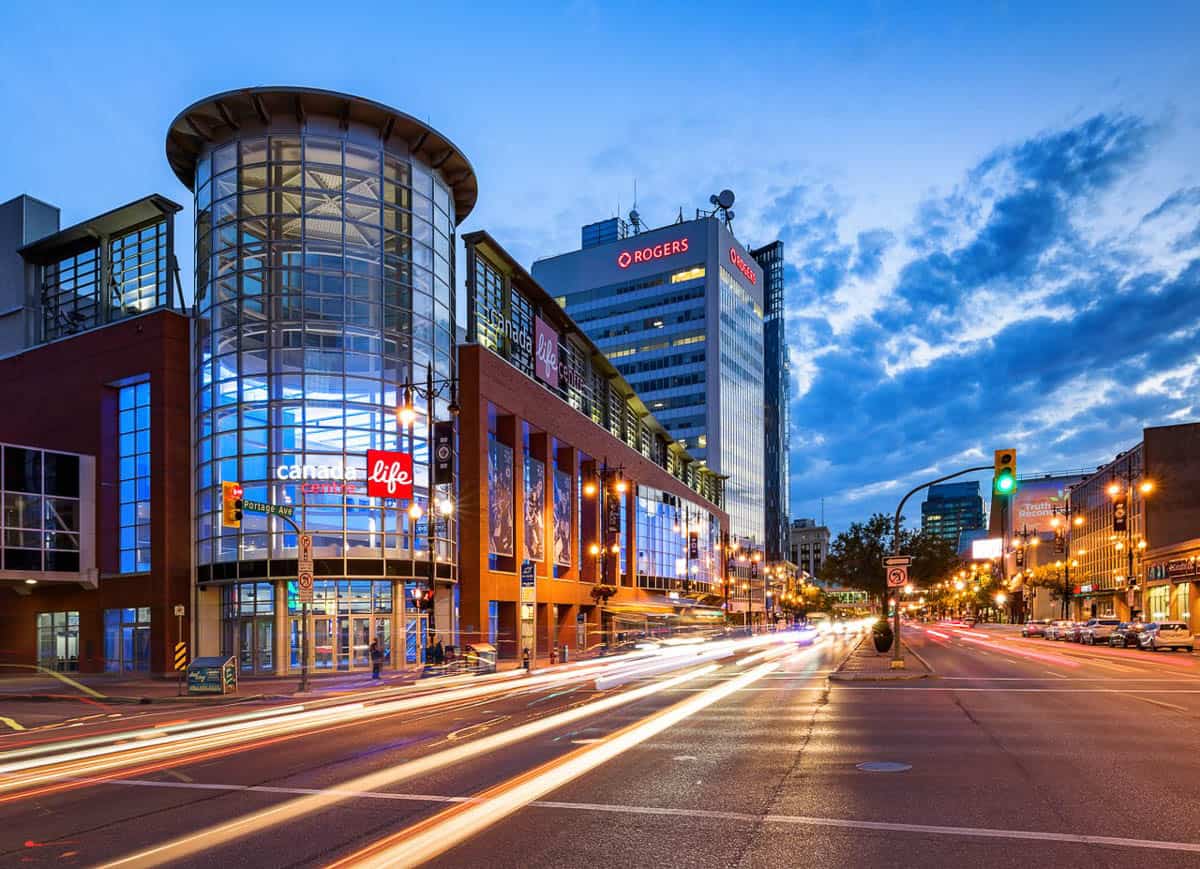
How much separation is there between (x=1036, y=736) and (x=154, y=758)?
15714 mm

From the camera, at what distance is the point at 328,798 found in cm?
1261

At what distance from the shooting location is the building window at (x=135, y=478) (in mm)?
48094

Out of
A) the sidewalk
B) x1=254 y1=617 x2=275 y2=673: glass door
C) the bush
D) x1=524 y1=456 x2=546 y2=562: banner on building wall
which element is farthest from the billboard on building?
x1=254 y1=617 x2=275 y2=673: glass door

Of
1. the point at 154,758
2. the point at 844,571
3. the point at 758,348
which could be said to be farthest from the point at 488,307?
the point at 758,348

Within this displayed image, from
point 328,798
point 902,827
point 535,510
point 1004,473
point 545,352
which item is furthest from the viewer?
point 545,352

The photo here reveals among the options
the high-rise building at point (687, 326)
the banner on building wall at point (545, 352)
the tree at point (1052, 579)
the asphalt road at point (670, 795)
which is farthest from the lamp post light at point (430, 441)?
the high-rise building at point (687, 326)

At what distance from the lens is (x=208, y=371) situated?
47.2 meters

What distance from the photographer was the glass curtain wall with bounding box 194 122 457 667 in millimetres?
45188

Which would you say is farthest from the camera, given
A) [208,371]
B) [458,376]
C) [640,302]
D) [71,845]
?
[640,302]

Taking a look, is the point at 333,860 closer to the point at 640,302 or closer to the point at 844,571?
the point at 844,571

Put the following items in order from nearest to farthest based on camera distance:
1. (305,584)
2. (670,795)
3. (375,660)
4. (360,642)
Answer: (670,795) → (305,584) → (375,660) → (360,642)

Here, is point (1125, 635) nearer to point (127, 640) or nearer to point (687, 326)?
point (127, 640)

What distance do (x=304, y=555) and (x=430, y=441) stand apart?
9.70 metres

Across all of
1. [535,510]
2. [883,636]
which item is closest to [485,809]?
[883,636]
